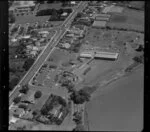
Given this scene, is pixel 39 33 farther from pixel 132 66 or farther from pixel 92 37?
pixel 132 66

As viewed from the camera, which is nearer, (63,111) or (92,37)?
(63,111)

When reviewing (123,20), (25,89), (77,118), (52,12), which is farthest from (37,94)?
(123,20)

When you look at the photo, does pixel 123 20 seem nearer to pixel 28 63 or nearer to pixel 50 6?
pixel 50 6

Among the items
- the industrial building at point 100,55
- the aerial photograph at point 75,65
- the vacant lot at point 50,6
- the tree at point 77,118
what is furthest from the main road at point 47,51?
the tree at point 77,118

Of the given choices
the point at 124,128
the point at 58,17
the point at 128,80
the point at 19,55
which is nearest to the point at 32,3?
the point at 58,17

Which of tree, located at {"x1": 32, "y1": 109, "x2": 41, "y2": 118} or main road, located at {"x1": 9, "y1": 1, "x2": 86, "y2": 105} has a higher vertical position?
main road, located at {"x1": 9, "y1": 1, "x2": 86, "y2": 105}

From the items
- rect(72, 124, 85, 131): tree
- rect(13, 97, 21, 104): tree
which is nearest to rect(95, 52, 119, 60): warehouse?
rect(72, 124, 85, 131): tree

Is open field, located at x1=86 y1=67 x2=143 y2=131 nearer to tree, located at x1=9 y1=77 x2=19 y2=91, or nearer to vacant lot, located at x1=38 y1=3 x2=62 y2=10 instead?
tree, located at x1=9 y1=77 x2=19 y2=91
